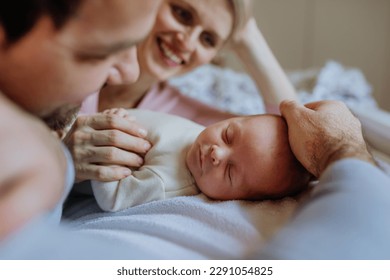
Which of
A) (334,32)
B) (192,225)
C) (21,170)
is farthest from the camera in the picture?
(334,32)

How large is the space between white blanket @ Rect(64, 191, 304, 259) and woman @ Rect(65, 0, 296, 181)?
0.08m

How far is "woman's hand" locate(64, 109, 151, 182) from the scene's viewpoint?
0.68 metres

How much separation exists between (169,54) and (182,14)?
0.10m

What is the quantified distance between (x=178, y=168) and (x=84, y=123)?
0.16m

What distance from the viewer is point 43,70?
365 mm

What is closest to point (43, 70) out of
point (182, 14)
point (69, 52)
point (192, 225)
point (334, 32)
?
point (69, 52)

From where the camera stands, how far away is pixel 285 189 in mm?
678

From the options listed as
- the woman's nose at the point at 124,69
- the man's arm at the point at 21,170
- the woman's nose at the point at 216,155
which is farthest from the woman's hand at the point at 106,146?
the man's arm at the point at 21,170

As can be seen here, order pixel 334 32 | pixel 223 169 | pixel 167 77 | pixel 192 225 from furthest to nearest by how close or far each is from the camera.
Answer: pixel 334 32, pixel 167 77, pixel 223 169, pixel 192 225

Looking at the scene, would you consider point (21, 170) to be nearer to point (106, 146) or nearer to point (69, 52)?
point (69, 52)

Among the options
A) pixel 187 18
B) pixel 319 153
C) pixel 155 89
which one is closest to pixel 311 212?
pixel 319 153

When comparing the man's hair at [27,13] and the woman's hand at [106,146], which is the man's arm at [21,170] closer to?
the man's hair at [27,13]

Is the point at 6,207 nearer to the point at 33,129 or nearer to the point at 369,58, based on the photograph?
the point at 33,129

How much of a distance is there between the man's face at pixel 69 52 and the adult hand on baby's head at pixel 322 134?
0.30 m
